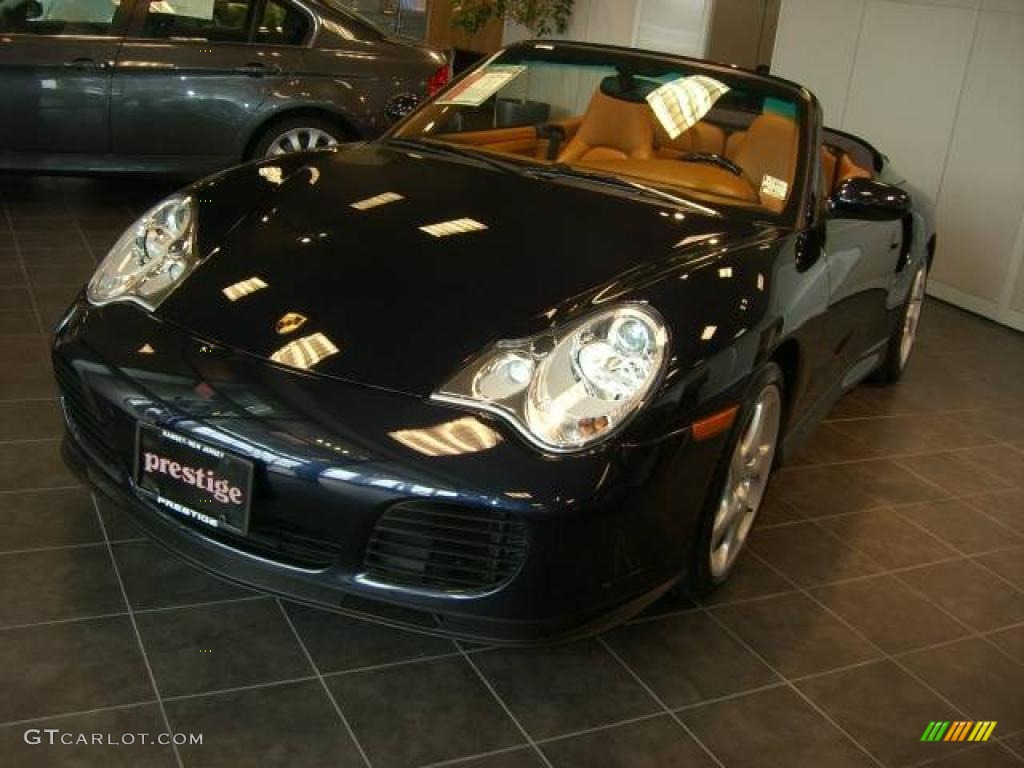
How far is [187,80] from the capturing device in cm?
592

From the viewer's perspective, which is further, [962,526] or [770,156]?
[962,526]

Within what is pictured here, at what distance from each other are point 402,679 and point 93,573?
29.3 inches

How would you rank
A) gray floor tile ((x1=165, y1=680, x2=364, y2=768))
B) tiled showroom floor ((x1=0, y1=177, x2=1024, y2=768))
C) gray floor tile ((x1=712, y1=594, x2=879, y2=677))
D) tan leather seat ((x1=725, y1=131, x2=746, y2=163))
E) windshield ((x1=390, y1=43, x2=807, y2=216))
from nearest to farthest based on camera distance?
gray floor tile ((x1=165, y1=680, x2=364, y2=768)), tiled showroom floor ((x1=0, y1=177, x2=1024, y2=768)), gray floor tile ((x1=712, y1=594, x2=879, y2=677)), windshield ((x1=390, y1=43, x2=807, y2=216)), tan leather seat ((x1=725, y1=131, x2=746, y2=163))

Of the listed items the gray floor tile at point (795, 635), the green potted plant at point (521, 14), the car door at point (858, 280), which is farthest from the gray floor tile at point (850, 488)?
the green potted plant at point (521, 14)

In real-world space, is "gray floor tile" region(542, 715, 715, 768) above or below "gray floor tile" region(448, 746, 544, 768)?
below

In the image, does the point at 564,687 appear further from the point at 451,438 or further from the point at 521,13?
the point at 521,13

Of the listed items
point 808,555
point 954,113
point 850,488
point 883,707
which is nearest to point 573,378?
point 883,707

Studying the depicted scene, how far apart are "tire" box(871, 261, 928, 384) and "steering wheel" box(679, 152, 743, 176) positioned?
1.53 metres

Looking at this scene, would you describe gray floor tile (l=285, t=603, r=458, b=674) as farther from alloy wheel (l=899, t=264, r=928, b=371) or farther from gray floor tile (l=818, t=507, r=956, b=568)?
alloy wheel (l=899, t=264, r=928, b=371)

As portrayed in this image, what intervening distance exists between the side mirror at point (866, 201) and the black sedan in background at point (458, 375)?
0.14m

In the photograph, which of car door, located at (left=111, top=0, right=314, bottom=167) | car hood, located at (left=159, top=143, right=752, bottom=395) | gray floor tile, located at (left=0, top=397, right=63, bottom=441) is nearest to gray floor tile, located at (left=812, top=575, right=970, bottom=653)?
car hood, located at (left=159, top=143, right=752, bottom=395)

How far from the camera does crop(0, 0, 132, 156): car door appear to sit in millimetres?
5613

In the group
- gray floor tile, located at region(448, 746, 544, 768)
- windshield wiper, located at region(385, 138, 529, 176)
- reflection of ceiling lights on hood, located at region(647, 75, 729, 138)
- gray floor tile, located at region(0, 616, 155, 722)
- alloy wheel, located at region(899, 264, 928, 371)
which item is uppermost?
reflection of ceiling lights on hood, located at region(647, 75, 729, 138)

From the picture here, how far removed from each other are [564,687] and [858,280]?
5.42 ft
